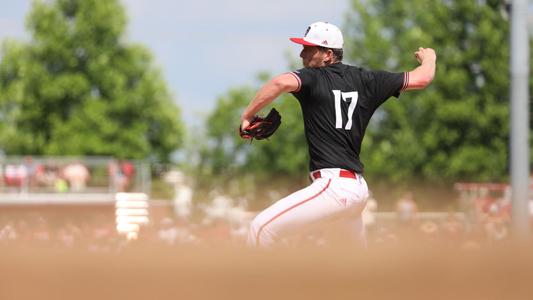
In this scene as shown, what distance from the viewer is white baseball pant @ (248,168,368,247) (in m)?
5.85

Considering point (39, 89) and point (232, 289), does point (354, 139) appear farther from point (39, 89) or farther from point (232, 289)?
point (39, 89)

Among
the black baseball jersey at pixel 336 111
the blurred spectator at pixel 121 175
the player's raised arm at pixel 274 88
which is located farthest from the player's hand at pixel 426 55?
the blurred spectator at pixel 121 175

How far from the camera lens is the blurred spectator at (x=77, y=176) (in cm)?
3369

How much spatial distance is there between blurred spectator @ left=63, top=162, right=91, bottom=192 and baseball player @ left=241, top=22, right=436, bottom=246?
28.3 meters

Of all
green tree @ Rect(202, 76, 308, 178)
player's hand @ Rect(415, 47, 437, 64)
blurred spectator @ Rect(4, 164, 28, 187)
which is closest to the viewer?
player's hand @ Rect(415, 47, 437, 64)

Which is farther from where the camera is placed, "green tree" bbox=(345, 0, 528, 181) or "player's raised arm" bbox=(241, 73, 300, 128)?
"green tree" bbox=(345, 0, 528, 181)

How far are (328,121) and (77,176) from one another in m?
28.7

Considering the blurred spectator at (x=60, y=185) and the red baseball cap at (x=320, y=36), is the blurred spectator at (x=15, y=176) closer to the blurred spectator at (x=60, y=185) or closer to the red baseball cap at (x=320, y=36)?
the blurred spectator at (x=60, y=185)

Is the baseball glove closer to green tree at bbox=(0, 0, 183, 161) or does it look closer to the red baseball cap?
the red baseball cap

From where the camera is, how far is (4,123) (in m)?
54.4

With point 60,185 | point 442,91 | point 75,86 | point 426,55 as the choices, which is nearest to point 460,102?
point 442,91

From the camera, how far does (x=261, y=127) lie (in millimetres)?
6340

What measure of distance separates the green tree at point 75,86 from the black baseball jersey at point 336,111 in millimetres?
46216

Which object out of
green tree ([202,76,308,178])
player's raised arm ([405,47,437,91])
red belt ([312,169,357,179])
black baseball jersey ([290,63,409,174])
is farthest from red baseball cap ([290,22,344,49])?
green tree ([202,76,308,178])
